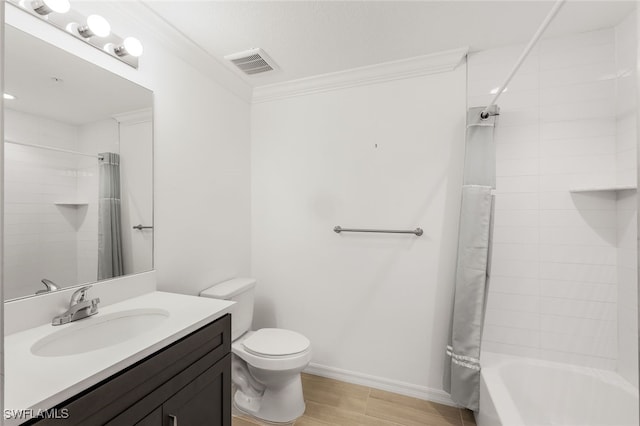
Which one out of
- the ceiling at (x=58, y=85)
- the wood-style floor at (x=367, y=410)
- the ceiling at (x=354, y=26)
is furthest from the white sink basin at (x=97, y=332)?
the ceiling at (x=354, y=26)

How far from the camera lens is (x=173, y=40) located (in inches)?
62.7

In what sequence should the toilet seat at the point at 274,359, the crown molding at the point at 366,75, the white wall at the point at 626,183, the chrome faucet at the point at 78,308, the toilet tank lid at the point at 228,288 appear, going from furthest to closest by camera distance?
the crown molding at the point at 366,75
the toilet tank lid at the point at 228,288
the toilet seat at the point at 274,359
the chrome faucet at the point at 78,308
the white wall at the point at 626,183

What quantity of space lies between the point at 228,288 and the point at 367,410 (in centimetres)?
117

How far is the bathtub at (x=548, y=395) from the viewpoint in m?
0.71

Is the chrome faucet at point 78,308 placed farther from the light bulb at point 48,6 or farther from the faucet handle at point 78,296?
the light bulb at point 48,6

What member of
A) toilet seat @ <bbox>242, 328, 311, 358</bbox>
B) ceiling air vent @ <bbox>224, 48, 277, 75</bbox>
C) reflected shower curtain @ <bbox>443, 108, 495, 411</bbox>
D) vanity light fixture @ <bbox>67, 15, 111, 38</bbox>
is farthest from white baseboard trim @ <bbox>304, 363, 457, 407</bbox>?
vanity light fixture @ <bbox>67, 15, 111, 38</bbox>

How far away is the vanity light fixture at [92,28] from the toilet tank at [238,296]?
1.38m

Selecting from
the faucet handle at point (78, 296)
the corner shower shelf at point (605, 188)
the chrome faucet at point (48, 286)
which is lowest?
the faucet handle at point (78, 296)

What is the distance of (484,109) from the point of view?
163 cm

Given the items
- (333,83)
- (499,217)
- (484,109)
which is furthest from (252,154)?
(499,217)

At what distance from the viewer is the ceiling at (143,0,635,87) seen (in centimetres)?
139

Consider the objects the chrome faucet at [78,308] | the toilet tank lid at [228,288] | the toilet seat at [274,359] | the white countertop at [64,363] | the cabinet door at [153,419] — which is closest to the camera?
the white countertop at [64,363]

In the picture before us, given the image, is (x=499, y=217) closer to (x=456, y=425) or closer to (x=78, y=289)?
(x=456, y=425)

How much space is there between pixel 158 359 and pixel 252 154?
68.8 inches
